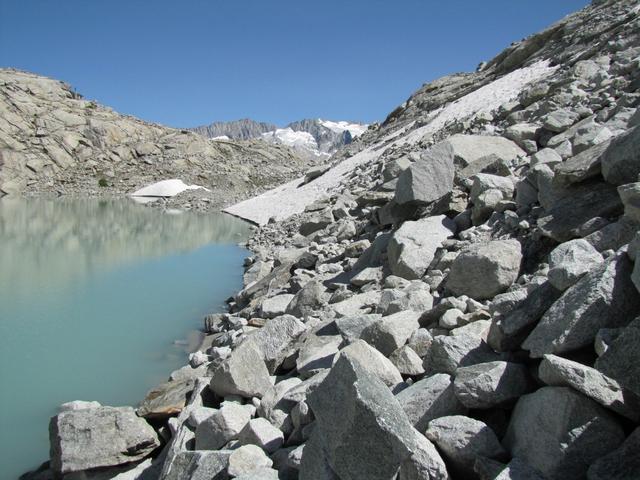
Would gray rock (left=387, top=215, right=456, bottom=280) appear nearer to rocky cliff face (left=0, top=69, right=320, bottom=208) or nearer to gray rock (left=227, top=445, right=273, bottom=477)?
gray rock (left=227, top=445, right=273, bottom=477)

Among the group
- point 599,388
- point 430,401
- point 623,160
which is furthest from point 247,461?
point 623,160

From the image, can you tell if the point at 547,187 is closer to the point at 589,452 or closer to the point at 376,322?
the point at 376,322

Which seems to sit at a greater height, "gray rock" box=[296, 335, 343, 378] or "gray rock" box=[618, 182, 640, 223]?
"gray rock" box=[618, 182, 640, 223]

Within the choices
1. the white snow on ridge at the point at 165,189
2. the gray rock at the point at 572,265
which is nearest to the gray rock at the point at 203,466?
the gray rock at the point at 572,265

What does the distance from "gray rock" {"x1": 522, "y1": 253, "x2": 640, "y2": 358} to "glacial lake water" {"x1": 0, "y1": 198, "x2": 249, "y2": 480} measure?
6871 mm

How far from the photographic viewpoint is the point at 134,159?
217ft

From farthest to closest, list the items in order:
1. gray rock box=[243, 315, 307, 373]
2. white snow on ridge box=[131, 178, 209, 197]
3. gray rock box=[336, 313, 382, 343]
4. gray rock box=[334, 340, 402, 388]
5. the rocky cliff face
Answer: the rocky cliff face < white snow on ridge box=[131, 178, 209, 197] < gray rock box=[243, 315, 307, 373] < gray rock box=[336, 313, 382, 343] < gray rock box=[334, 340, 402, 388]

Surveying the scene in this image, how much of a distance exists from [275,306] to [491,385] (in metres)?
7.17

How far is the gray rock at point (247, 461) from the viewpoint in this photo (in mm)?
4375

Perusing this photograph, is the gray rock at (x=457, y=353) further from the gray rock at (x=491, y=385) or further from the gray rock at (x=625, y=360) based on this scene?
the gray rock at (x=625, y=360)

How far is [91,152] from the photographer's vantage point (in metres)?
64.3

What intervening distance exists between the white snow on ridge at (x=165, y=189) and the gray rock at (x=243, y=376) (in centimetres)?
4840

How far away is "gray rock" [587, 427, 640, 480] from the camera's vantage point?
2833 millimetres

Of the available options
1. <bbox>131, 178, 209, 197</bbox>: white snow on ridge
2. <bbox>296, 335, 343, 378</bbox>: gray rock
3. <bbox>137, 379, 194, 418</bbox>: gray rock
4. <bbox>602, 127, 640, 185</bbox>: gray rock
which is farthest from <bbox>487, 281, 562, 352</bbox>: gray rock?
<bbox>131, 178, 209, 197</bbox>: white snow on ridge
